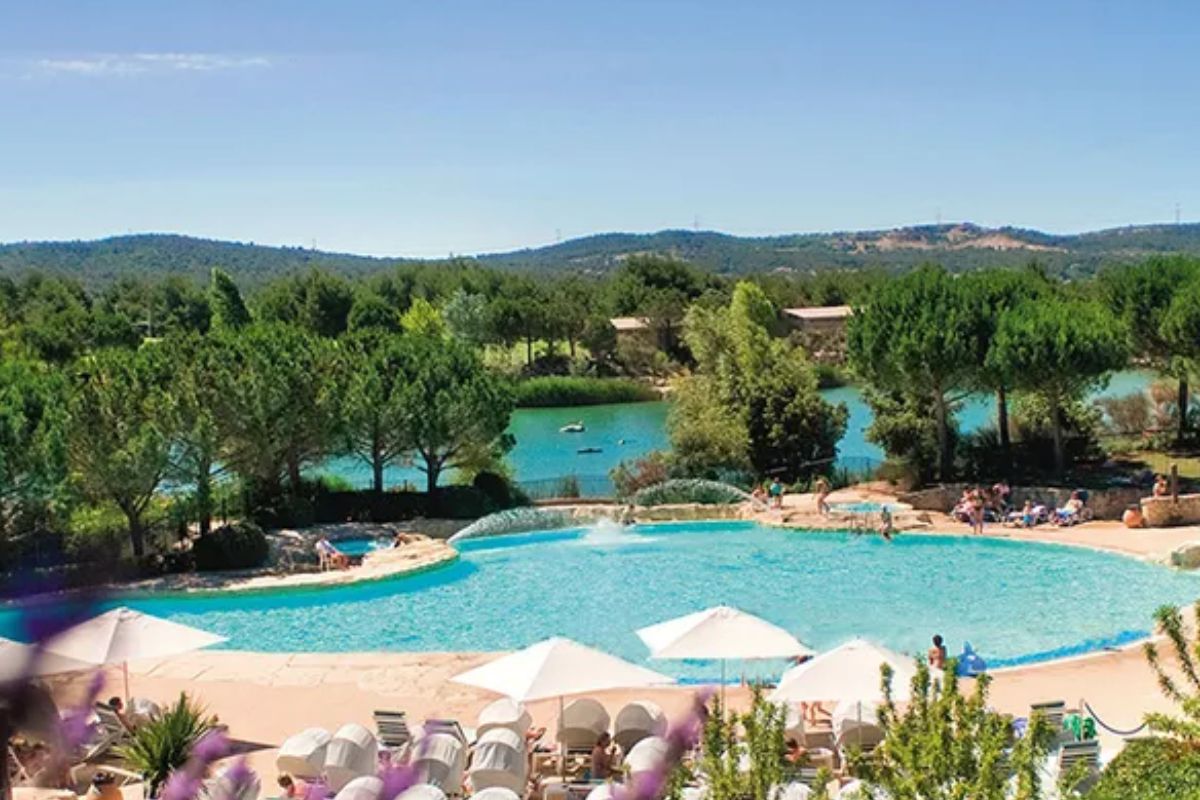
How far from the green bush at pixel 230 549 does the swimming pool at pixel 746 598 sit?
6.46ft

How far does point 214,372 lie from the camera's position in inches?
1091

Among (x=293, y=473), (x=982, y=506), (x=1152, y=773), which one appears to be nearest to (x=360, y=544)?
(x=293, y=473)

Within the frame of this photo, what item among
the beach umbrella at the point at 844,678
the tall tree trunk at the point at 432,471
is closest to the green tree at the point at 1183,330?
the tall tree trunk at the point at 432,471

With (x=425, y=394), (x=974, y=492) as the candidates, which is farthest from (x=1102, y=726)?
(x=425, y=394)

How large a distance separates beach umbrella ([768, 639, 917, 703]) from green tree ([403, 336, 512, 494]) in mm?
18714

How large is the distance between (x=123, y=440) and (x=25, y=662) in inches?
1005

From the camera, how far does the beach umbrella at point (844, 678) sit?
12.4 meters

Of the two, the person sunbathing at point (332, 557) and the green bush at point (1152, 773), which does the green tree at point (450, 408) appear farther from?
the green bush at point (1152, 773)

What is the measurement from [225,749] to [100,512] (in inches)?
525

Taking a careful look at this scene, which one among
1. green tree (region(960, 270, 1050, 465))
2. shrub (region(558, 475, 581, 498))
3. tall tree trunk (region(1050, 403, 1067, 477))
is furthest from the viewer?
shrub (region(558, 475, 581, 498))

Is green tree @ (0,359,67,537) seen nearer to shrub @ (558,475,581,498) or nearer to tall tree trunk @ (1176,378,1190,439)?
shrub @ (558,475,581,498)

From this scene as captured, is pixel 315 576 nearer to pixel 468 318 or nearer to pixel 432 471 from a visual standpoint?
pixel 432 471

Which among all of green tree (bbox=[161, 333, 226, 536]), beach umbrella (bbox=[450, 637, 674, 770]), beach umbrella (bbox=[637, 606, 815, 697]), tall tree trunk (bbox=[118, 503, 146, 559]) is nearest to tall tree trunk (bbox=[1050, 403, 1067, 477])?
beach umbrella (bbox=[637, 606, 815, 697])

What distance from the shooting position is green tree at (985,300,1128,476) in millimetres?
30109
